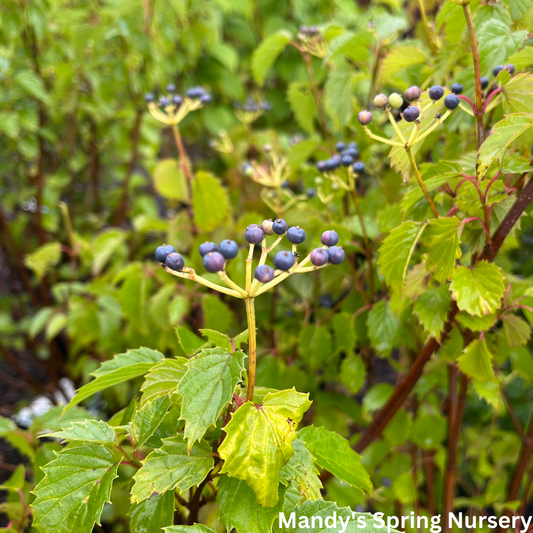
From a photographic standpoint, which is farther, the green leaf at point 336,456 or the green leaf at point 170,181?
the green leaf at point 170,181

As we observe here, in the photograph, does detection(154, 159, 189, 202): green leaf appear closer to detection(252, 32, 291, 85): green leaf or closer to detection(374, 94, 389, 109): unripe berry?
detection(252, 32, 291, 85): green leaf

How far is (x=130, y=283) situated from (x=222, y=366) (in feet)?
2.75

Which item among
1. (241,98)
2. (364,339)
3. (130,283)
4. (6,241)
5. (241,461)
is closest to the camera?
(241,461)

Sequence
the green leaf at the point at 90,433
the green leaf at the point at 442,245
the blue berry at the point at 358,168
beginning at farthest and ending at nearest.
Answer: the blue berry at the point at 358,168
the green leaf at the point at 442,245
the green leaf at the point at 90,433

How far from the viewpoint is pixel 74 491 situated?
22.9 inches

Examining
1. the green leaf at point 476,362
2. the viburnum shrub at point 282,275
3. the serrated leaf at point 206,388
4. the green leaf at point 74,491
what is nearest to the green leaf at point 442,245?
the viburnum shrub at point 282,275

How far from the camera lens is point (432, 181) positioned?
72 cm

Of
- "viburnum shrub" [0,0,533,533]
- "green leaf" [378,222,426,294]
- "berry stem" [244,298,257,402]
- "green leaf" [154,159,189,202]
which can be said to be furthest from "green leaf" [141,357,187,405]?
"green leaf" [154,159,189,202]

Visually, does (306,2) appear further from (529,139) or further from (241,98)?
(529,139)

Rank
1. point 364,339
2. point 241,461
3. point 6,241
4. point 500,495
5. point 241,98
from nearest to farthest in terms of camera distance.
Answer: point 241,461 < point 364,339 < point 500,495 < point 6,241 < point 241,98

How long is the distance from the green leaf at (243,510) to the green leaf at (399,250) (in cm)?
39

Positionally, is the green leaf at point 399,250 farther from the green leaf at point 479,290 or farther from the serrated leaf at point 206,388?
the serrated leaf at point 206,388

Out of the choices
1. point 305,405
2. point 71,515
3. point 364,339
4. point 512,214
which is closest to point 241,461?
point 305,405

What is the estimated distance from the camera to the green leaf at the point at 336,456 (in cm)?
67
